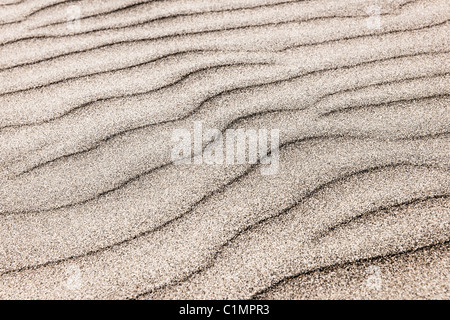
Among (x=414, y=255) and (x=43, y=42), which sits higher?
(x=43, y=42)

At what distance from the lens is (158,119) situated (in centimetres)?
127

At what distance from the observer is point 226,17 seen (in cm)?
170

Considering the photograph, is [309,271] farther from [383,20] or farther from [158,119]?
[383,20]

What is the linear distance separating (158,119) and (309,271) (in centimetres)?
68

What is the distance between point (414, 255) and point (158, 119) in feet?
2.68

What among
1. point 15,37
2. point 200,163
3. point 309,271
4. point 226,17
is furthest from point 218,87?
point 15,37

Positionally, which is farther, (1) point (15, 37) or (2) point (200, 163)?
(1) point (15, 37)

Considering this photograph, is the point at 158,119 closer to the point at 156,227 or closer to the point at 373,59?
the point at 156,227

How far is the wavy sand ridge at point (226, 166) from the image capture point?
2.90ft

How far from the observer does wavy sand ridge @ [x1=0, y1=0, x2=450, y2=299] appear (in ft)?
2.90

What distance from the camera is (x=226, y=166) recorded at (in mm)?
1119
